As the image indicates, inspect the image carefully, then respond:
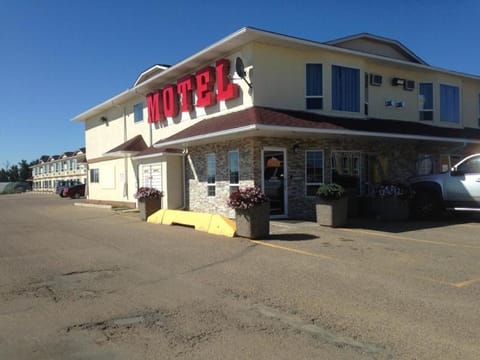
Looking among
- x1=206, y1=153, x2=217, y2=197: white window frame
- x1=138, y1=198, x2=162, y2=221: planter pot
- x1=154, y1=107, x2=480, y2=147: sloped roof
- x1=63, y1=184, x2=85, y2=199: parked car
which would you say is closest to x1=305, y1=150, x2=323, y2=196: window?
x1=154, y1=107, x2=480, y2=147: sloped roof

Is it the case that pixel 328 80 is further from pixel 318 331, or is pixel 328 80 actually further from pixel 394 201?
pixel 318 331

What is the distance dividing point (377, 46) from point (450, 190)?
8512mm

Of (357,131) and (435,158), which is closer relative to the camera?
(357,131)

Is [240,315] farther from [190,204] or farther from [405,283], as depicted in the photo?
[190,204]

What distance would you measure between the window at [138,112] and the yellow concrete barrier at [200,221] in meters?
9.49

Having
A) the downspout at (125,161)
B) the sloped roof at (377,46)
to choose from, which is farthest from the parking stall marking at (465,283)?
the downspout at (125,161)

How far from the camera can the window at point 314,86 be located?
52.4 feet

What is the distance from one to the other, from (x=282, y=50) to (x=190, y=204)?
767 centimetres

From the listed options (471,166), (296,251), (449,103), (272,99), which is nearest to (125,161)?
(272,99)

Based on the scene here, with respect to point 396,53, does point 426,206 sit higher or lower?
lower

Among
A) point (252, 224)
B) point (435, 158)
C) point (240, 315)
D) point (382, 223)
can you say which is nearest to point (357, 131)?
point (382, 223)

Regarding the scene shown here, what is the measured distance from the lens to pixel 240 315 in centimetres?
543

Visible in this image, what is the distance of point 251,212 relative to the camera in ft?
37.1

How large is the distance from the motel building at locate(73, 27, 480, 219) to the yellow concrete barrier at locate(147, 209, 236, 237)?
2.39 metres
